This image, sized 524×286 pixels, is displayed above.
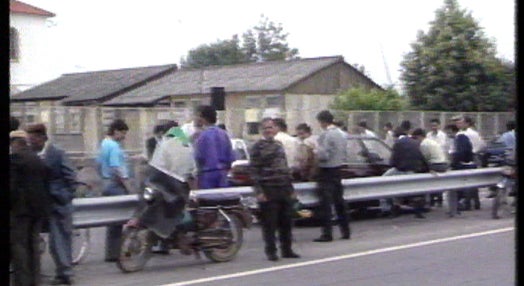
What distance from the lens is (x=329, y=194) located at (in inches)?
521

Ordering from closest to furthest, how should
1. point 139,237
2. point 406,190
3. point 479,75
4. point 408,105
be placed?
point 139,237 → point 406,190 → point 479,75 → point 408,105

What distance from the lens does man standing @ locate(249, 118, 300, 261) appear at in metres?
11.5

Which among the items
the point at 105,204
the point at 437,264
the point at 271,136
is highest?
the point at 271,136

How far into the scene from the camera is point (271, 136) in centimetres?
1165

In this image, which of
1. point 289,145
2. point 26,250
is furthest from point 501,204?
point 26,250

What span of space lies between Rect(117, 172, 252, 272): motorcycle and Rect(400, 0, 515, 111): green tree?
72.0ft

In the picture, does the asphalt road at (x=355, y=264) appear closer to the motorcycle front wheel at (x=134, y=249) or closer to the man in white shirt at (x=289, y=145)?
the motorcycle front wheel at (x=134, y=249)

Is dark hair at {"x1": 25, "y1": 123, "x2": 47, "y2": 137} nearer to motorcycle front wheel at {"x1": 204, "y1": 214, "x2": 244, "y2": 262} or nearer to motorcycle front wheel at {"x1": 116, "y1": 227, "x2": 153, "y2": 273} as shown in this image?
motorcycle front wheel at {"x1": 116, "y1": 227, "x2": 153, "y2": 273}

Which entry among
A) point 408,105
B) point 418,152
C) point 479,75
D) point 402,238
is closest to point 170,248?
point 402,238

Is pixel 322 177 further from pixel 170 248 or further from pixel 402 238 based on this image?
pixel 170 248

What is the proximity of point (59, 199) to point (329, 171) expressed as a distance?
444cm

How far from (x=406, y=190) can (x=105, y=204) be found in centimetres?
601

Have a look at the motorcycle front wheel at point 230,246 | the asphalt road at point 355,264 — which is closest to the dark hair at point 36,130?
the asphalt road at point 355,264

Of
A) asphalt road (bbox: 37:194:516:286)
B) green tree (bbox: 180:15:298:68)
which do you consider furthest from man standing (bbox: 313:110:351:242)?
green tree (bbox: 180:15:298:68)
